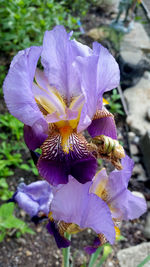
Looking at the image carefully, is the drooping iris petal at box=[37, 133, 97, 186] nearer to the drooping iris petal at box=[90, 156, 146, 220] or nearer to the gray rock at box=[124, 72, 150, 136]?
the drooping iris petal at box=[90, 156, 146, 220]

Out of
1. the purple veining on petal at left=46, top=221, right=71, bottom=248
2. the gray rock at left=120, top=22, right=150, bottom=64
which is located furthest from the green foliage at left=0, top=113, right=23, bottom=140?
the gray rock at left=120, top=22, right=150, bottom=64

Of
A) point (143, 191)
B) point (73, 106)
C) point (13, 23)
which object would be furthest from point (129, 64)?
point (73, 106)

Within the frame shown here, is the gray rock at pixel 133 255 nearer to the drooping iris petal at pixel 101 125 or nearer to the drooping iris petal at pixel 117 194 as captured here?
the drooping iris petal at pixel 117 194

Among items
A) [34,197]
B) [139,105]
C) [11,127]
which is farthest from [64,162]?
[139,105]

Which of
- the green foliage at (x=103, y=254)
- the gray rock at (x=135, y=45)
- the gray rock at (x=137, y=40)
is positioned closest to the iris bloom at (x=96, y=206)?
the green foliage at (x=103, y=254)

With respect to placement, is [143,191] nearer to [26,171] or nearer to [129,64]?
[26,171]
